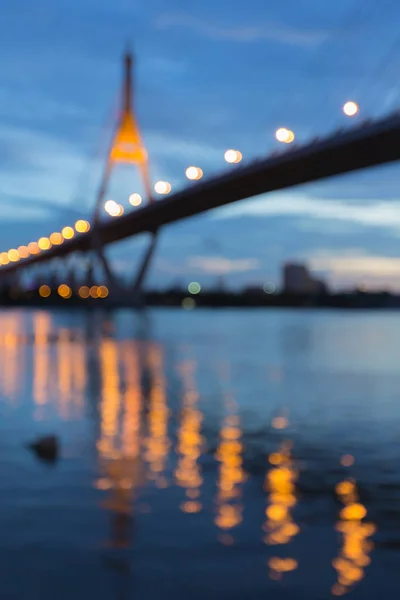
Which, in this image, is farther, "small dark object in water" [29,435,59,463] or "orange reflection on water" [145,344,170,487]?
"small dark object in water" [29,435,59,463]

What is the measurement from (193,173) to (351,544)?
31.4 m

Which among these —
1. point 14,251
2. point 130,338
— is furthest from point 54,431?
point 14,251

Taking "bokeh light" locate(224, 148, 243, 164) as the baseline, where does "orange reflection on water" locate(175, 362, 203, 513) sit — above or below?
below

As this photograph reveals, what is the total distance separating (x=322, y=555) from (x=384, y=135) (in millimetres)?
16552

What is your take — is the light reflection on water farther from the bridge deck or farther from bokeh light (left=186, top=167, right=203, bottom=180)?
bokeh light (left=186, top=167, right=203, bottom=180)

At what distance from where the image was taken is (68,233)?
6825 centimetres

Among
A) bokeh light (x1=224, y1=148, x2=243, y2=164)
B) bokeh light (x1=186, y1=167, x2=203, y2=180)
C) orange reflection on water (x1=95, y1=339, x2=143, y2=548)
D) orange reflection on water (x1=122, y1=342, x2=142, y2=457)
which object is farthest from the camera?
bokeh light (x1=186, y1=167, x2=203, y2=180)

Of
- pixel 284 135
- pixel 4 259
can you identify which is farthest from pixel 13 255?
pixel 284 135

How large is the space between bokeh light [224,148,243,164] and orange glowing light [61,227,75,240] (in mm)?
32901

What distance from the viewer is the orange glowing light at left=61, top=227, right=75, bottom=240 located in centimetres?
6700

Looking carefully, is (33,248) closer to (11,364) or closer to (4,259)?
(4,259)

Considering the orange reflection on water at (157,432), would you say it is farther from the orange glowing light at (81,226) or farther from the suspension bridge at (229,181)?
the orange glowing light at (81,226)

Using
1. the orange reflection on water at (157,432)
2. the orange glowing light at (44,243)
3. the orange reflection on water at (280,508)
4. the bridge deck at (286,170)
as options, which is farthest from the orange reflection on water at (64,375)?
the orange glowing light at (44,243)

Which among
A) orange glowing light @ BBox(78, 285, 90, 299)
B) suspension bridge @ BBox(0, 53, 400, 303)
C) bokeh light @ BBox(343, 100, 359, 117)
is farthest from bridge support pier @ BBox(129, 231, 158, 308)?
bokeh light @ BBox(343, 100, 359, 117)
